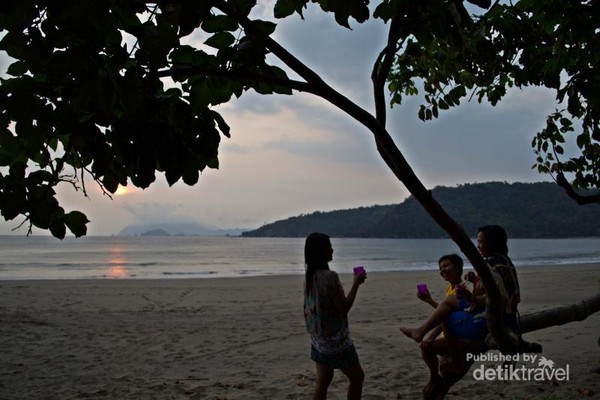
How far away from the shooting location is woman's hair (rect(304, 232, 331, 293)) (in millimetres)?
3531

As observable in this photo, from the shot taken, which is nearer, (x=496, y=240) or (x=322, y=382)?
(x=496, y=240)

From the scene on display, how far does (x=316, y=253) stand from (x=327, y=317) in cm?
46

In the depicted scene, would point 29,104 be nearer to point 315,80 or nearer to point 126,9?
point 126,9

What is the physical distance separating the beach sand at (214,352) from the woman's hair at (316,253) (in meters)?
2.04

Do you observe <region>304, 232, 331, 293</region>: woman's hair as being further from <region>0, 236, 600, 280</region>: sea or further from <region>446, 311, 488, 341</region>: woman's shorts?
<region>0, 236, 600, 280</region>: sea

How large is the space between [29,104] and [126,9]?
42 centimetres

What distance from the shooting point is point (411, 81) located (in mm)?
4348

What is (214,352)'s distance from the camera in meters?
7.19

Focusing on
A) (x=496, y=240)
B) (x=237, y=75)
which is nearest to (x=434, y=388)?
(x=496, y=240)

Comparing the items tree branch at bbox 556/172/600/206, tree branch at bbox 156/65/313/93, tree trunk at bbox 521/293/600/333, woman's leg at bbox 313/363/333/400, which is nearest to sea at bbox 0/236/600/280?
woman's leg at bbox 313/363/333/400

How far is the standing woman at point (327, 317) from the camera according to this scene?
3529mm

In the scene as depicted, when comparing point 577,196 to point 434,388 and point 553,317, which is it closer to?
point 553,317

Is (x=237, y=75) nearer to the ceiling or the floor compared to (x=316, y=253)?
nearer to the ceiling

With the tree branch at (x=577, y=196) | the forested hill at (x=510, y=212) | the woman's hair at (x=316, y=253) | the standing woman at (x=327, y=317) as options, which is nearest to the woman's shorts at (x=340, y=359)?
the standing woman at (x=327, y=317)
